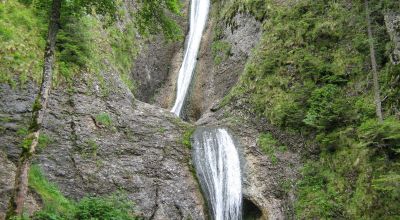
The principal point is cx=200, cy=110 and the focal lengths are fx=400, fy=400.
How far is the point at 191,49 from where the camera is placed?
1147 inches

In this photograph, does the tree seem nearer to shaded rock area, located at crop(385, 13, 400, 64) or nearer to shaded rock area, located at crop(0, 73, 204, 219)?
shaded rock area, located at crop(0, 73, 204, 219)

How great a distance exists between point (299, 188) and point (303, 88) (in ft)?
15.9

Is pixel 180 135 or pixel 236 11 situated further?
pixel 236 11

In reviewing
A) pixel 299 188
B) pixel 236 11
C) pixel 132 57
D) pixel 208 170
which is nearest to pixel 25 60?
pixel 208 170

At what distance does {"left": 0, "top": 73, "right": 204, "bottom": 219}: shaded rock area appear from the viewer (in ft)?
43.1

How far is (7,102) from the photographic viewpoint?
13406 millimetres

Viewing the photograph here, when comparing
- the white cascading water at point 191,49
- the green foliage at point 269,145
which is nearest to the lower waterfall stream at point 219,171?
the green foliage at point 269,145

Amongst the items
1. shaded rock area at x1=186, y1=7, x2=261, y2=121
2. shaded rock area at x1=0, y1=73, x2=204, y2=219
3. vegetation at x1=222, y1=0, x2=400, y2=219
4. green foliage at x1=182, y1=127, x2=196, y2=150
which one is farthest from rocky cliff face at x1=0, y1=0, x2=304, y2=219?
shaded rock area at x1=186, y1=7, x2=261, y2=121

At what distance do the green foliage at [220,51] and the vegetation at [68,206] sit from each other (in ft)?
47.3

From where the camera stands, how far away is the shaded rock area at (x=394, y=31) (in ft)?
48.0

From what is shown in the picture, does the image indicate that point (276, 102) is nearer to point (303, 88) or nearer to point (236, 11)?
point (303, 88)

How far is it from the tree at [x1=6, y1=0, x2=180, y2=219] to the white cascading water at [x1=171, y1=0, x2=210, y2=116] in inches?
466

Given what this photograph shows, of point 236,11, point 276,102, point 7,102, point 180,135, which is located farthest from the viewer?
point 236,11

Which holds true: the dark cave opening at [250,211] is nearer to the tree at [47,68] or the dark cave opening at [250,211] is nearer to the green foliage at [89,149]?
the green foliage at [89,149]
